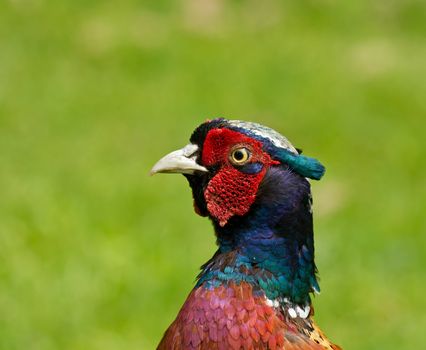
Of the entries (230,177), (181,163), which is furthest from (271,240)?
(181,163)

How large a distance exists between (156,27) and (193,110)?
154 centimetres

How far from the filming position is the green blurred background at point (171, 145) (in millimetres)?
5516

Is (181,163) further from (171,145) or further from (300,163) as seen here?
(171,145)

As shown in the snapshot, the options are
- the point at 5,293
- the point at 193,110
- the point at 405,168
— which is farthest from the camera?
the point at 193,110

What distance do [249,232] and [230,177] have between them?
17 centimetres

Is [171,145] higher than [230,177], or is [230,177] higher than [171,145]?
[171,145]

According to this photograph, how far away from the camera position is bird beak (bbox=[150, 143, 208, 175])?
9.95 ft

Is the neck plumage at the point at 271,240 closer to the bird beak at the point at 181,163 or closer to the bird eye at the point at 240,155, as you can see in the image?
the bird eye at the point at 240,155

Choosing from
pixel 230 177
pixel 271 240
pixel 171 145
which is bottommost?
pixel 271 240

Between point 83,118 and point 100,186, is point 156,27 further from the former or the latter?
point 100,186

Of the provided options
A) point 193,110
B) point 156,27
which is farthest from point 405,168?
point 156,27

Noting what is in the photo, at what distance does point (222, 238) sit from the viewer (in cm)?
309

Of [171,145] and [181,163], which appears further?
[171,145]

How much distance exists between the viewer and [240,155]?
3010 millimetres
